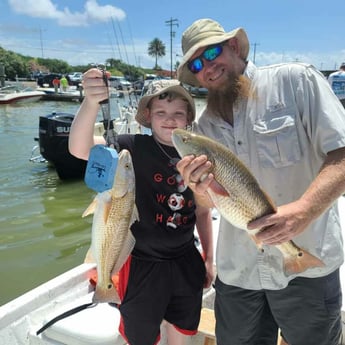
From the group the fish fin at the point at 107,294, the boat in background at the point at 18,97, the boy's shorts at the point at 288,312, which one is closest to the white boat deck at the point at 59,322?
the fish fin at the point at 107,294

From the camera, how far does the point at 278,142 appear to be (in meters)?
2.18

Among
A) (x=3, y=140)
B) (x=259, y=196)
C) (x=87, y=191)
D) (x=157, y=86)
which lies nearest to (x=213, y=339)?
(x=259, y=196)

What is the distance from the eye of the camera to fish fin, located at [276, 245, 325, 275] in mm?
1991

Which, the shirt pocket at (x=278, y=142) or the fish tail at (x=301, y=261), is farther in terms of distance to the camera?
the shirt pocket at (x=278, y=142)

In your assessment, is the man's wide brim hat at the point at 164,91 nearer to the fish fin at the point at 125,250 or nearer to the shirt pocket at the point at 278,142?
the shirt pocket at the point at 278,142

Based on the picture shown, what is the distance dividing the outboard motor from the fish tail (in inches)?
422

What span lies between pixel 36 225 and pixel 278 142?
8.12 meters

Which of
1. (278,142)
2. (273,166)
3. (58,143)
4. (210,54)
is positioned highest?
(210,54)

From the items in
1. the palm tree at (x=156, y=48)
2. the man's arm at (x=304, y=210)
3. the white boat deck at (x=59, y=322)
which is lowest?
the white boat deck at (x=59, y=322)

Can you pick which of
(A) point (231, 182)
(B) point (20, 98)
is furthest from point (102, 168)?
(B) point (20, 98)

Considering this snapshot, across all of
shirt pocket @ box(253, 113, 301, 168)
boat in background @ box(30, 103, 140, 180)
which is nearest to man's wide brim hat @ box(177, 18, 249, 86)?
shirt pocket @ box(253, 113, 301, 168)

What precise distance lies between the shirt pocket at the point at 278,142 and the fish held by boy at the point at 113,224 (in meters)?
0.77

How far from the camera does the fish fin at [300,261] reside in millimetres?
1991

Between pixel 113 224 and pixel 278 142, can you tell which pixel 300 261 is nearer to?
pixel 278 142
